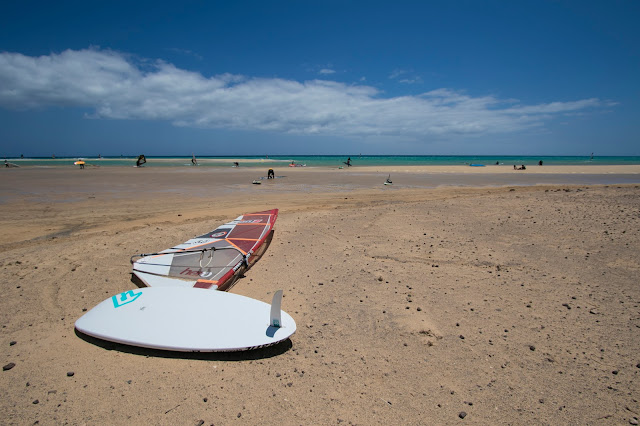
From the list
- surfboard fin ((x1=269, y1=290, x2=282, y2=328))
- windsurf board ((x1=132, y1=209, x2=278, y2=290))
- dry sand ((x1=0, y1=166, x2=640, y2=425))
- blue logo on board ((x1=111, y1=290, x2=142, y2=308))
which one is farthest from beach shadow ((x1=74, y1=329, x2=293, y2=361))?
windsurf board ((x1=132, y1=209, x2=278, y2=290))

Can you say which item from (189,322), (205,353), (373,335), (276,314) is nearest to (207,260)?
(189,322)

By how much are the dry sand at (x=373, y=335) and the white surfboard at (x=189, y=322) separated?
152mm

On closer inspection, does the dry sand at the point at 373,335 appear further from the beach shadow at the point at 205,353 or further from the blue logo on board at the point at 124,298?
the blue logo on board at the point at 124,298

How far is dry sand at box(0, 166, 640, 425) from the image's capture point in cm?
274

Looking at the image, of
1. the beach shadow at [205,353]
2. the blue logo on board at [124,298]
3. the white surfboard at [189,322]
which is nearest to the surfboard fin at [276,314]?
the white surfboard at [189,322]

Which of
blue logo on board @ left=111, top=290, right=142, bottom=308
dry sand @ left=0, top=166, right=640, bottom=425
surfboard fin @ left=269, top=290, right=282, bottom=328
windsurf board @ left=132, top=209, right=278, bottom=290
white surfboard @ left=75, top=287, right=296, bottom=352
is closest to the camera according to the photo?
dry sand @ left=0, top=166, right=640, bottom=425

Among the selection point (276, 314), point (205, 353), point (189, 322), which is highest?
point (276, 314)

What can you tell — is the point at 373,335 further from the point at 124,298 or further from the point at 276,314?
the point at 124,298

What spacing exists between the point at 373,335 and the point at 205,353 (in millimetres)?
1924

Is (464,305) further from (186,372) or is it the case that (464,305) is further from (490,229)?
(490,229)

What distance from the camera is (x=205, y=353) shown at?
133 inches

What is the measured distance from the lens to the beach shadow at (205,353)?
3.33m

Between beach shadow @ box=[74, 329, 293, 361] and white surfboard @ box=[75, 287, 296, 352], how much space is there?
115 mm

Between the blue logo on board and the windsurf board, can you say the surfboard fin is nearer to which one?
the windsurf board
